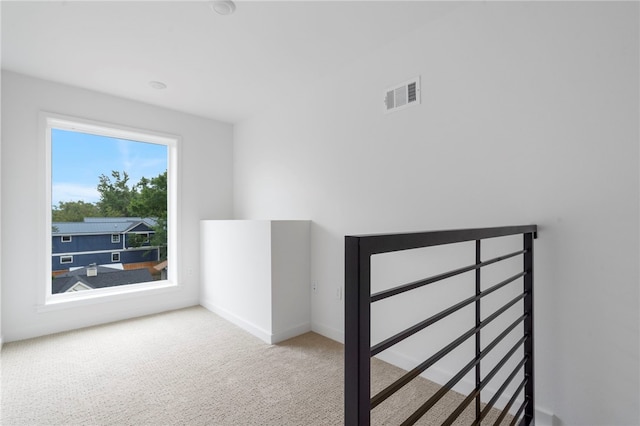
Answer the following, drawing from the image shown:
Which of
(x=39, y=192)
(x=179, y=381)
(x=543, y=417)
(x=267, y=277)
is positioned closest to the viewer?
(x=543, y=417)

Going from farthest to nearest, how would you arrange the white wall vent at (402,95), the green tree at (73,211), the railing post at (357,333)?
the green tree at (73,211) → the white wall vent at (402,95) → the railing post at (357,333)

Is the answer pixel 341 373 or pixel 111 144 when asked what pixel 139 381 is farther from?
pixel 111 144

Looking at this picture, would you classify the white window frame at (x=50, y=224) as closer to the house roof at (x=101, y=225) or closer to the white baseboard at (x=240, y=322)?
→ the house roof at (x=101, y=225)

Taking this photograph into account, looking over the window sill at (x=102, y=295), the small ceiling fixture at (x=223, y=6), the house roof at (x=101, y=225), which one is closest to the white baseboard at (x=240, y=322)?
the window sill at (x=102, y=295)

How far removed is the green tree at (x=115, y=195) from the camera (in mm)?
3213

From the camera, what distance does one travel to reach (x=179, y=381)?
196cm

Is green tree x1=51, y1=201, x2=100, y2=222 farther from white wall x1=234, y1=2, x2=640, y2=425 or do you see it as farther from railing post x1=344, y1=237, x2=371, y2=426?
railing post x1=344, y1=237, x2=371, y2=426

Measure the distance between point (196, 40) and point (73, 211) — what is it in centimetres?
218

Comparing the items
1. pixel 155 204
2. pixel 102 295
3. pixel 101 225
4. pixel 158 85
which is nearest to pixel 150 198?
pixel 155 204

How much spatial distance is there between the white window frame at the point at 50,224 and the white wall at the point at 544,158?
2292mm

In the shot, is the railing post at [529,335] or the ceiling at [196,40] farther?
the ceiling at [196,40]

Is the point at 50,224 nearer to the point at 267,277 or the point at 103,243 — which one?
the point at 103,243

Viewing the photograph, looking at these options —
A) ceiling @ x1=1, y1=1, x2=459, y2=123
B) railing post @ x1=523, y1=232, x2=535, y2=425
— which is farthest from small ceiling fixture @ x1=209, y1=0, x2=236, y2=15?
railing post @ x1=523, y1=232, x2=535, y2=425

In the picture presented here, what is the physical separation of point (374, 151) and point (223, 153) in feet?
7.64
